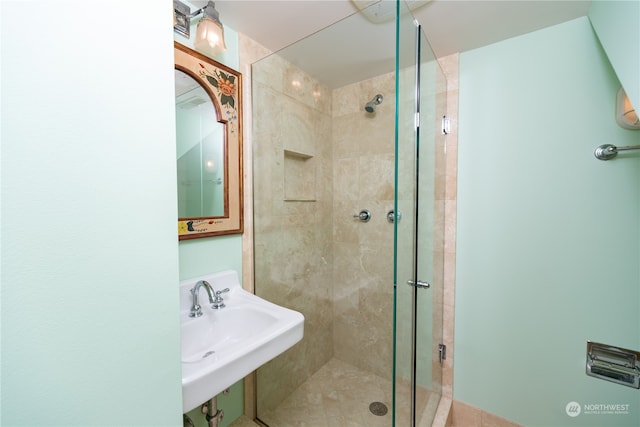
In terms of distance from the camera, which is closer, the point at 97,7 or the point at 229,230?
the point at 97,7

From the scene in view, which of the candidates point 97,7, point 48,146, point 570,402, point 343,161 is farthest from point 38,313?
point 570,402

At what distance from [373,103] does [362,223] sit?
2.60 feet

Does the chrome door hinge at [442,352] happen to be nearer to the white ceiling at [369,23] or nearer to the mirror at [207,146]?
the mirror at [207,146]

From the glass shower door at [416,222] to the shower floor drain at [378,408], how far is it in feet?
0.62

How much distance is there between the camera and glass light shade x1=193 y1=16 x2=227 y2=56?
106 centimetres

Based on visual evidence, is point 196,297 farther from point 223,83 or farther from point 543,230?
point 543,230

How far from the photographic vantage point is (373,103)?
5.40 feet

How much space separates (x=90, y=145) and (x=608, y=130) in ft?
6.31

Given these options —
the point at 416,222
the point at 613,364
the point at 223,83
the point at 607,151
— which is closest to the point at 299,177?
the point at 223,83

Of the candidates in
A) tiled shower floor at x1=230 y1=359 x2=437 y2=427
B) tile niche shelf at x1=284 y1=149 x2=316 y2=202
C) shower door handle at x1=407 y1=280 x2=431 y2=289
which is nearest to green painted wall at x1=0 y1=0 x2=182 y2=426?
shower door handle at x1=407 y1=280 x2=431 y2=289

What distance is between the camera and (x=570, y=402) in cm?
128

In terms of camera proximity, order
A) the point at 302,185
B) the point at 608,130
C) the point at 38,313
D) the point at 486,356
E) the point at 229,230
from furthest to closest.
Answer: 1. the point at 302,185
2. the point at 486,356
3. the point at 229,230
4. the point at 608,130
5. the point at 38,313

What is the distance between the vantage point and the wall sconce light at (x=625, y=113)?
1.10 meters

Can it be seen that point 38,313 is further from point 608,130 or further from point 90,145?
point 608,130
